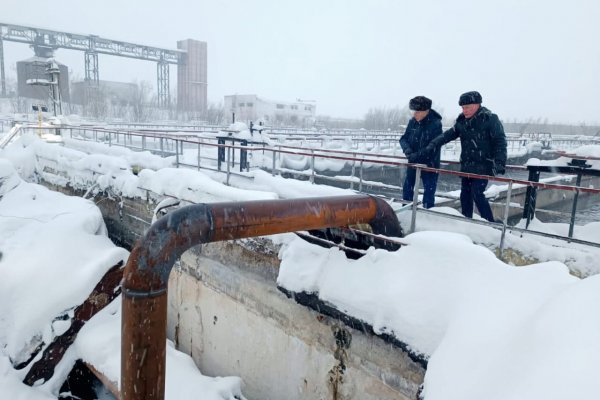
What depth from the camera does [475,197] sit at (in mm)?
5328

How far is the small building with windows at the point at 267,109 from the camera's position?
64.7m

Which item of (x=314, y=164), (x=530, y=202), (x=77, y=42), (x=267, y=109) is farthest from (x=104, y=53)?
(x=530, y=202)

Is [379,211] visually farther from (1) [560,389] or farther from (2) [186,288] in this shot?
(2) [186,288]

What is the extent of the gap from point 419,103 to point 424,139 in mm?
521

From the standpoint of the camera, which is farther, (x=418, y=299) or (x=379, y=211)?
(x=379, y=211)

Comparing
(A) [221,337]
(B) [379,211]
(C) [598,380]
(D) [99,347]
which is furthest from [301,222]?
(D) [99,347]

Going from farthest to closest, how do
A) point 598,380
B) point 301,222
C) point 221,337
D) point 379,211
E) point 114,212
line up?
point 114,212 < point 221,337 < point 379,211 < point 301,222 < point 598,380

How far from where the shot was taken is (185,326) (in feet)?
21.9

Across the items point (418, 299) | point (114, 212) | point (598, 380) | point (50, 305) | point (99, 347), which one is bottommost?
point (99, 347)

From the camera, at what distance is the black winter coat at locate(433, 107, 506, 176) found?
506cm

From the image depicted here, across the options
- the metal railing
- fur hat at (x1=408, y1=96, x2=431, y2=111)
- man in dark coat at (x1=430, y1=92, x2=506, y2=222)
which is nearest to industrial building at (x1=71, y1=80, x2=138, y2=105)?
the metal railing

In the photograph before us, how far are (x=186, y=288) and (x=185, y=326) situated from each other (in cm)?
60

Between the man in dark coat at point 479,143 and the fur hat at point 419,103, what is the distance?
63 centimetres

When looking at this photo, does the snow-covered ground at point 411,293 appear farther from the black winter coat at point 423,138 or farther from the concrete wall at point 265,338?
the black winter coat at point 423,138
